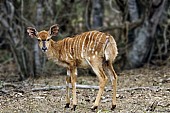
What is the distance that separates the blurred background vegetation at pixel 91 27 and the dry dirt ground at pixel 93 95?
29.1 inches

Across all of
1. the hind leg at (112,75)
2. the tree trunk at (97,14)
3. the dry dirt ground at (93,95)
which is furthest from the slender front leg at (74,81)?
the tree trunk at (97,14)

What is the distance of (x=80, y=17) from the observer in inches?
531

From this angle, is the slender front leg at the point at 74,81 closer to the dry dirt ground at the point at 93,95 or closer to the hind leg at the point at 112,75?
the dry dirt ground at the point at 93,95

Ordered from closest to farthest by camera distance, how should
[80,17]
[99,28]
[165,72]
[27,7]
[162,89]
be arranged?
1. [162,89]
2. [165,72]
3. [99,28]
4. [27,7]
5. [80,17]

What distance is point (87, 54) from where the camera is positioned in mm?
6766

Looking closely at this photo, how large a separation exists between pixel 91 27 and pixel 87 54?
5.65 meters

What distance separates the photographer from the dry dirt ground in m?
A: 6.96

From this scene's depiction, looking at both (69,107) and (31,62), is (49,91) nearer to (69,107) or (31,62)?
(69,107)

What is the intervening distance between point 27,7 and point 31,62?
6.69ft

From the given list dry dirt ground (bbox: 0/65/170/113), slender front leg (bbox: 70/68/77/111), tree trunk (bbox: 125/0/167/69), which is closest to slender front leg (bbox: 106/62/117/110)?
dry dirt ground (bbox: 0/65/170/113)

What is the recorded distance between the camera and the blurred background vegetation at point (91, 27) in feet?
36.0

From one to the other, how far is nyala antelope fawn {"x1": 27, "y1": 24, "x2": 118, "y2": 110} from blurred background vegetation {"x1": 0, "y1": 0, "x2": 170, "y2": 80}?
3.64 metres

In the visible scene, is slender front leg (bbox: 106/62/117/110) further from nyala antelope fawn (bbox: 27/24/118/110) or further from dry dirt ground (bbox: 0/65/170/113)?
dry dirt ground (bbox: 0/65/170/113)

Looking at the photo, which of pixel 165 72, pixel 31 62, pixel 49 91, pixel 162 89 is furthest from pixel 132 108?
pixel 31 62
